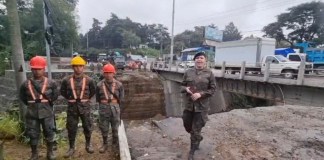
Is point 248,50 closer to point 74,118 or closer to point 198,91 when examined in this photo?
point 198,91

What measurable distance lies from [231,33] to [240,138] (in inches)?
3849

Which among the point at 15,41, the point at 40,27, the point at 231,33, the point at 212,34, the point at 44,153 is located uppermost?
the point at 231,33

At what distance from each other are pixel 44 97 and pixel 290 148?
15.4ft

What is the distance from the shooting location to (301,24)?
4772cm

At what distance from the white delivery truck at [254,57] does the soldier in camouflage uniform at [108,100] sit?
38.5ft

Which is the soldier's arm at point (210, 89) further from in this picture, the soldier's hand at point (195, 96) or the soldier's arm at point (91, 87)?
the soldier's arm at point (91, 87)

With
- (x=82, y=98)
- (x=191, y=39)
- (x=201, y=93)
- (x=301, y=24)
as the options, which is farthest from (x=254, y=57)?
(x=191, y=39)

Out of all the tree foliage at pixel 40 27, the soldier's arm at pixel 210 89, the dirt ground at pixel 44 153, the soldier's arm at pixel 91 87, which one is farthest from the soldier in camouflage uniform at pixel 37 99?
the tree foliage at pixel 40 27

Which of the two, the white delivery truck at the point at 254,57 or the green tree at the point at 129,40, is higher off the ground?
the green tree at the point at 129,40

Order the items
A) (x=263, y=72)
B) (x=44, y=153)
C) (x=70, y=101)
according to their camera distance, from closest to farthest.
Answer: (x=70, y=101) → (x=44, y=153) → (x=263, y=72)

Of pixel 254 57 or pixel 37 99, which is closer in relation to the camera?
pixel 37 99

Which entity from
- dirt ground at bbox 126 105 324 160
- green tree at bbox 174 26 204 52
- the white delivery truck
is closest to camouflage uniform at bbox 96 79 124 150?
dirt ground at bbox 126 105 324 160

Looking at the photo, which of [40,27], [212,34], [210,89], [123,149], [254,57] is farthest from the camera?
[212,34]

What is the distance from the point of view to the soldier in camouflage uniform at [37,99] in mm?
4520
